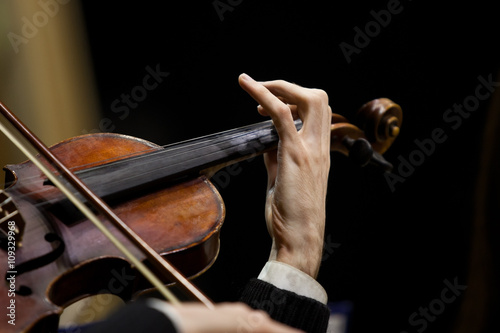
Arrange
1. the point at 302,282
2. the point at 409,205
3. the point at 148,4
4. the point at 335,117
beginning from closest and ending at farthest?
1. the point at 302,282
2. the point at 335,117
3. the point at 148,4
4. the point at 409,205

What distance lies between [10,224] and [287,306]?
0.42 metres

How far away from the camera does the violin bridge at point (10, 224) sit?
0.55m

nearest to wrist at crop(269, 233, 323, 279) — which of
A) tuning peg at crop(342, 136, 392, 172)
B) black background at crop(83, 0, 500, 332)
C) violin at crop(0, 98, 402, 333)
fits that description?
violin at crop(0, 98, 402, 333)

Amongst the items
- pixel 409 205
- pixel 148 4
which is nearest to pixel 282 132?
pixel 148 4

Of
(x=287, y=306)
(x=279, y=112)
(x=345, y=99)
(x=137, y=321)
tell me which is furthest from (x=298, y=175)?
(x=345, y=99)

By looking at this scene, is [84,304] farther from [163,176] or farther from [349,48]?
[349,48]

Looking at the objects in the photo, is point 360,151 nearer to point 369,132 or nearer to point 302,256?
point 369,132

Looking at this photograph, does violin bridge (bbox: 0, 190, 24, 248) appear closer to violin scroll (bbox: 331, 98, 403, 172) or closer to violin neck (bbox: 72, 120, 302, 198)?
violin neck (bbox: 72, 120, 302, 198)

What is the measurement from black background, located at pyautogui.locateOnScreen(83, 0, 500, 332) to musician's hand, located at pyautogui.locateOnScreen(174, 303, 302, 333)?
120cm

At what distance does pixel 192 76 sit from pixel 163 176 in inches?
29.4

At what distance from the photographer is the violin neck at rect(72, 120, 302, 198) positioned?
0.73m

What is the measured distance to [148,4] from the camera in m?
1.39

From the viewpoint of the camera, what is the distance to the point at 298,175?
852 mm

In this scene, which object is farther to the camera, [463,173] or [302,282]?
[463,173]
